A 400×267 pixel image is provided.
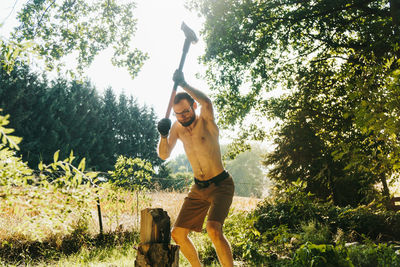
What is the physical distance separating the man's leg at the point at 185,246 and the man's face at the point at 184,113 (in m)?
1.17

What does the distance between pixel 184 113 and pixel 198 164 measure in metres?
0.59

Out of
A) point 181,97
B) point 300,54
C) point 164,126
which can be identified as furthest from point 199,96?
point 300,54

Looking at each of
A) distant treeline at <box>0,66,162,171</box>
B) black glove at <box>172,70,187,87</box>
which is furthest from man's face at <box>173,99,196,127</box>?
distant treeline at <box>0,66,162,171</box>

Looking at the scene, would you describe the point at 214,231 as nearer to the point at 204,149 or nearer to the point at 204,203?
the point at 204,203

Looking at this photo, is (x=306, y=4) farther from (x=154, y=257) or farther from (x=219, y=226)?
(x=154, y=257)

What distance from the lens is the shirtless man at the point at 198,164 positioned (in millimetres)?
2998

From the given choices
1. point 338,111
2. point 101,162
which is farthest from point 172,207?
point 101,162

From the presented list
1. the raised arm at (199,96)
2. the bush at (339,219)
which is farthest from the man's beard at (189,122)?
the bush at (339,219)

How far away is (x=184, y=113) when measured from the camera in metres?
3.14

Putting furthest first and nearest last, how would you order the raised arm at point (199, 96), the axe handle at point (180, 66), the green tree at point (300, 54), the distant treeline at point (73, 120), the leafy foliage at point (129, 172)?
1. the distant treeline at point (73, 120)
2. the green tree at point (300, 54)
3. the leafy foliage at point (129, 172)
4. the axe handle at point (180, 66)
5. the raised arm at point (199, 96)

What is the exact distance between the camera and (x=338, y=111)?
8328 mm

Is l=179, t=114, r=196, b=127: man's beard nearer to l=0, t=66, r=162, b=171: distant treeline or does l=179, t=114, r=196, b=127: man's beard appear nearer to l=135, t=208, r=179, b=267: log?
l=135, t=208, r=179, b=267: log

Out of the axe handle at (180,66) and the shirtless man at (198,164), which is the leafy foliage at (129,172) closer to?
the axe handle at (180,66)

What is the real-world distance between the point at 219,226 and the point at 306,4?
6747 mm
